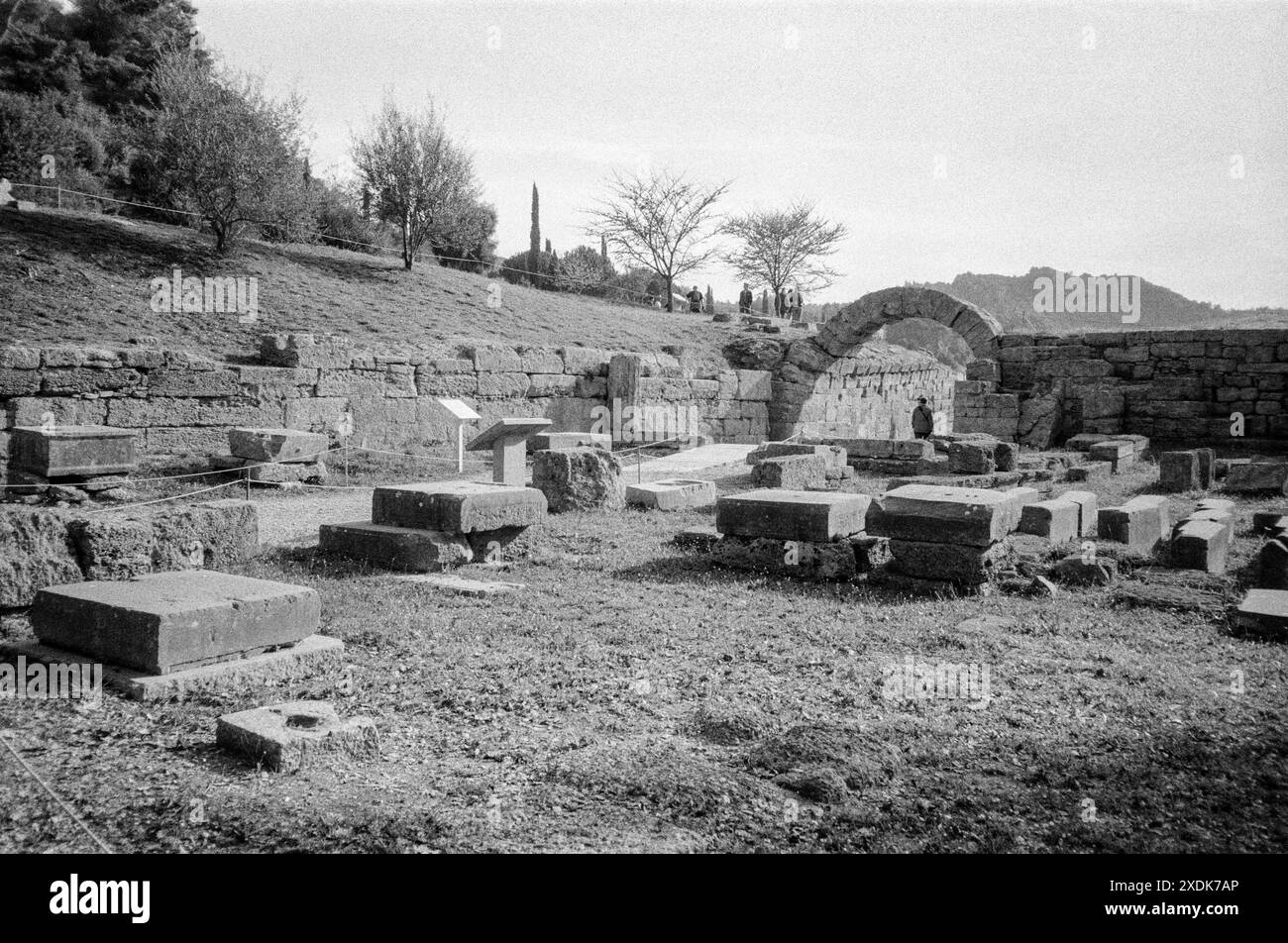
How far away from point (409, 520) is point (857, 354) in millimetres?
18231

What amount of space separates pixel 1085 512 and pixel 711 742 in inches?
266

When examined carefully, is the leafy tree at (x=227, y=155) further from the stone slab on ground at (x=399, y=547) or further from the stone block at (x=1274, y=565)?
the stone block at (x=1274, y=565)

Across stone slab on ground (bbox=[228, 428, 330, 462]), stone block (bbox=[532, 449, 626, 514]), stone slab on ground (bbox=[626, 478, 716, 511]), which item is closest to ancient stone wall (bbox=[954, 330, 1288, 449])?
stone slab on ground (bbox=[626, 478, 716, 511])

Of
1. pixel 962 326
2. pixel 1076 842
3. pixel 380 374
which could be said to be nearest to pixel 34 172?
pixel 380 374

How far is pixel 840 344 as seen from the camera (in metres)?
21.8

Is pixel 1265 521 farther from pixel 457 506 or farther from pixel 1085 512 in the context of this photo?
pixel 457 506

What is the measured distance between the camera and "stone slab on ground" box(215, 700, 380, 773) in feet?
12.9

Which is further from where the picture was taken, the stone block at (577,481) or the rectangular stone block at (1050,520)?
the stone block at (577,481)

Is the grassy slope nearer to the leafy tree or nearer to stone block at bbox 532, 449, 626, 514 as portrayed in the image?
the leafy tree

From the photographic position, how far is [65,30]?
31031 millimetres

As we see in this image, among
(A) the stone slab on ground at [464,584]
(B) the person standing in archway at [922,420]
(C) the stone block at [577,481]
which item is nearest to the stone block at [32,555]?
(A) the stone slab on ground at [464,584]

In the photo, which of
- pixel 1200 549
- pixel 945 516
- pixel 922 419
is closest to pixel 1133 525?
pixel 1200 549

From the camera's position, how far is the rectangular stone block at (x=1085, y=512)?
9523mm

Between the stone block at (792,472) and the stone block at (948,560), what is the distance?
4.47 m
